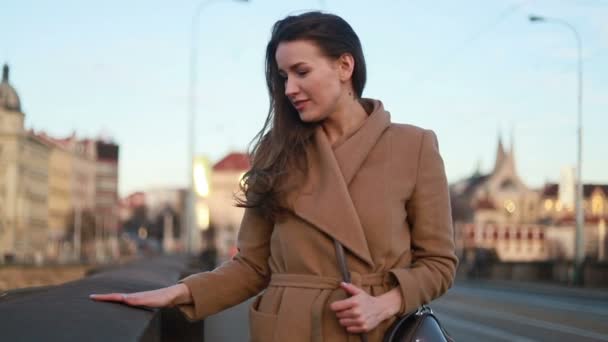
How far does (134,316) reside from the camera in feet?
10.8

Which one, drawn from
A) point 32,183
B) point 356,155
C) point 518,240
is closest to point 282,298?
point 356,155

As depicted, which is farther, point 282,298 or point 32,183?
point 32,183

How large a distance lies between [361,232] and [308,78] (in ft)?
1.63

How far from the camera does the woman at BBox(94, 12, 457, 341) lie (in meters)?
3.02

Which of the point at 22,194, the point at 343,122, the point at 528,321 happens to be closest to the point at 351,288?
the point at 343,122

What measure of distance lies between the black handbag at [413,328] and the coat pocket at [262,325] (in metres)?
0.25

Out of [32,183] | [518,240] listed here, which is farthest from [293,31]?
[518,240]

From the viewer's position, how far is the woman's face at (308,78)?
317cm

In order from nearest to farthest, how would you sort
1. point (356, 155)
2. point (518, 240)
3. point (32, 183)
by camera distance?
point (356, 155), point (32, 183), point (518, 240)

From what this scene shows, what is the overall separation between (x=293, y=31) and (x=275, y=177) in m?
0.44

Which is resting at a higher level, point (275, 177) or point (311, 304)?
point (275, 177)

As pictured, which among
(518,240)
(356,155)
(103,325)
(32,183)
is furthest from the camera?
(518,240)

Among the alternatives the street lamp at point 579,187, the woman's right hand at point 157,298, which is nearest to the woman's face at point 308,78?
the woman's right hand at point 157,298

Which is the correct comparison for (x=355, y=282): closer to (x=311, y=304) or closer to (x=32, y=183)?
(x=311, y=304)
